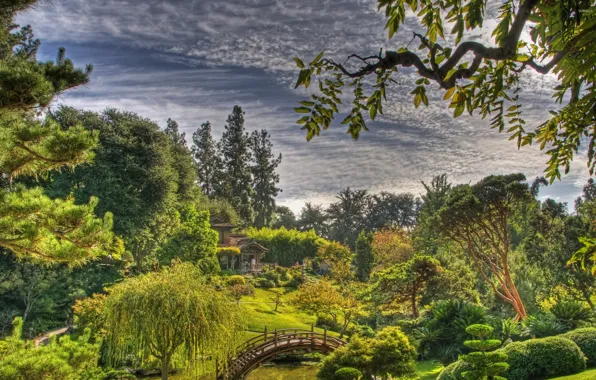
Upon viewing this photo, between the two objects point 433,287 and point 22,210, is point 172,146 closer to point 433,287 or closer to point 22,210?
point 433,287

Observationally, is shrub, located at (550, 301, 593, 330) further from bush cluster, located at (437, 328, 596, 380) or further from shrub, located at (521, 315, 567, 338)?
bush cluster, located at (437, 328, 596, 380)

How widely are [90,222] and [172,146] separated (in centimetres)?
3052

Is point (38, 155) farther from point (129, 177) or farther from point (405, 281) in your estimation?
point (129, 177)

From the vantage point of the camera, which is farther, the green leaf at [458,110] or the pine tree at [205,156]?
the pine tree at [205,156]

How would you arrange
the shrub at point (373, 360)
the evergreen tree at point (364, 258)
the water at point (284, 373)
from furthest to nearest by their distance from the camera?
the evergreen tree at point (364, 258), the water at point (284, 373), the shrub at point (373, 360)

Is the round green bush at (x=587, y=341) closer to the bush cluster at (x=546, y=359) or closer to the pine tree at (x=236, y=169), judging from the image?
the bush cluster at (x=546, y=359)

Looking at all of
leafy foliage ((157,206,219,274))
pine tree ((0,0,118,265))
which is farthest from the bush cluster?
leafy foliage ((157,206,219,274))

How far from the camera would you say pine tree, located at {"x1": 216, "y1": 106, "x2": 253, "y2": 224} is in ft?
168

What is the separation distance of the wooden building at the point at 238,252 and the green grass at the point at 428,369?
24.2 meters

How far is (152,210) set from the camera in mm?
31422

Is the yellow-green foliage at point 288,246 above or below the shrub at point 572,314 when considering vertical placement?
above

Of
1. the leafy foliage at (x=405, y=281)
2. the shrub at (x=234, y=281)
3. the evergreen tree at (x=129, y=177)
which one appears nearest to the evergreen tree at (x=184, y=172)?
the evergreen tree at (x=129, y=177)

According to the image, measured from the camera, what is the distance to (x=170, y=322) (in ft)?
42.9

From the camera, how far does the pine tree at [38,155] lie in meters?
6.83
